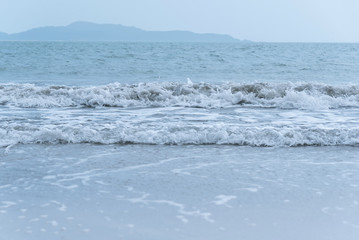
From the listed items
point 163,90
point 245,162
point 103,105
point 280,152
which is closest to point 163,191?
point 245,162

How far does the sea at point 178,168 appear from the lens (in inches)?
130

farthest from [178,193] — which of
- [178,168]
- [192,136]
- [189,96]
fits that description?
[189,96]

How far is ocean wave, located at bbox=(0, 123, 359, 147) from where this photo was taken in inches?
241

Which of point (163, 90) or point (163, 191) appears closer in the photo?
point (163, 191)

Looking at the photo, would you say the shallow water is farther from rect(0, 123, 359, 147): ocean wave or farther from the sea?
rect(0, 123, 359, 147): ocean wave

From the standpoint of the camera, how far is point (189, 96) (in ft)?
35.7

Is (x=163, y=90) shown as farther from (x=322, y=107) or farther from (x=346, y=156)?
(x=346, y=156)

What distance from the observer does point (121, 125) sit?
23.1 ft

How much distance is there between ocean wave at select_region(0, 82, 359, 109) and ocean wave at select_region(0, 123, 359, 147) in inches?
134

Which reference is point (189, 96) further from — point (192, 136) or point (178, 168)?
point (178, 168)

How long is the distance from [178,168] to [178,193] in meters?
0.86

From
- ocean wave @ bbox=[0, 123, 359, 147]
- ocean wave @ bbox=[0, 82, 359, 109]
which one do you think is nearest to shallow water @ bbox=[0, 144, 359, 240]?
ocean wave @ bbox=[0, 123, 359, 147]

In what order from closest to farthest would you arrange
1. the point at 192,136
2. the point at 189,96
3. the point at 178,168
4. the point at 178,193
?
the point at 178,193 → the point at 178,168 → the point at 192,136 → the point at 189,96

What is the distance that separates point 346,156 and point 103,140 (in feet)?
11.1
